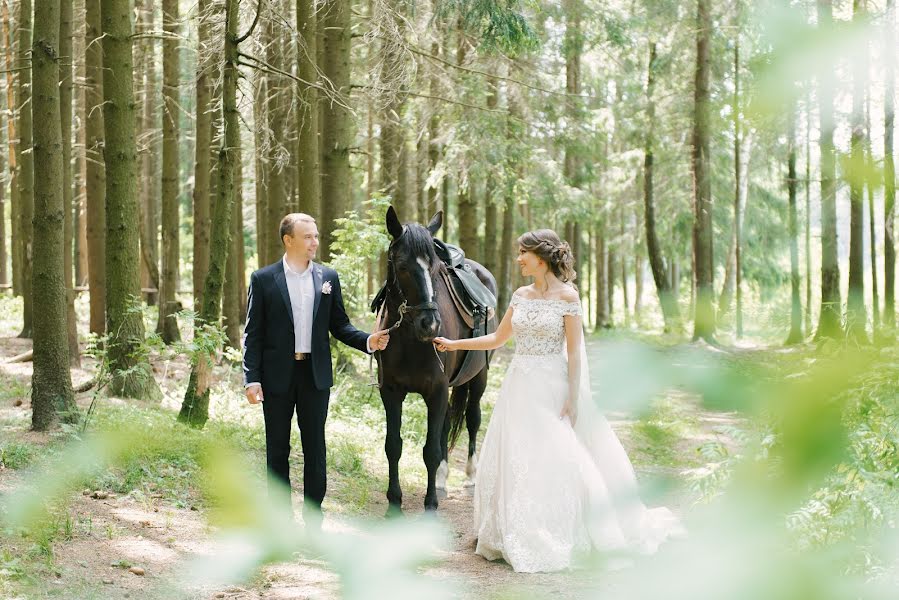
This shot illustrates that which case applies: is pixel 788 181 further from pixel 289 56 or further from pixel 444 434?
pixel 289 56

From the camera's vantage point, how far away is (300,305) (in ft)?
19.8

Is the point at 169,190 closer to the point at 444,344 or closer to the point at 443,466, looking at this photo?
the point at 443,466

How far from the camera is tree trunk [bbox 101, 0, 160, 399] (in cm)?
913

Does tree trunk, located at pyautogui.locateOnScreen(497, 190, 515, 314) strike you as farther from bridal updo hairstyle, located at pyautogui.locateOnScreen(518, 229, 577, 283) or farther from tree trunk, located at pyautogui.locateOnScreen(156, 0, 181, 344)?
bridal updo hairstyle, located at pyautogui.locateOnScreen(518, 229, 577, 283)

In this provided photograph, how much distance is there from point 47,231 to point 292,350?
3.17 metres

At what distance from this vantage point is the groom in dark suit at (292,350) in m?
5.90

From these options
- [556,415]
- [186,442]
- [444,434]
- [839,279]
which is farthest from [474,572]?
[839,279]

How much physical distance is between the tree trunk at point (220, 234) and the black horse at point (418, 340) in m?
2.10

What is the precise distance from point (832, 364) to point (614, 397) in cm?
20

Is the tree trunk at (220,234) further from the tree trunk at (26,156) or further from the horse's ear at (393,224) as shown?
the tree trunk at (26,156)

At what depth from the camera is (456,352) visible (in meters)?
7.81

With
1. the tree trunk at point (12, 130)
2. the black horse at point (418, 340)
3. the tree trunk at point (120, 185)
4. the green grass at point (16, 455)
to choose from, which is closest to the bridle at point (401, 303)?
the black horse at point (418, 340)

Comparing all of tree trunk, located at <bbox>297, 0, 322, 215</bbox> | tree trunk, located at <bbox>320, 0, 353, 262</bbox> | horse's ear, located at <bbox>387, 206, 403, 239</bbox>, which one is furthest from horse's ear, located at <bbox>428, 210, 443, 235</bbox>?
tree trunk, located at <bbox>297, 0, 322, 215</bbox>

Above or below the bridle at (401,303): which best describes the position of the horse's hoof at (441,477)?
below
